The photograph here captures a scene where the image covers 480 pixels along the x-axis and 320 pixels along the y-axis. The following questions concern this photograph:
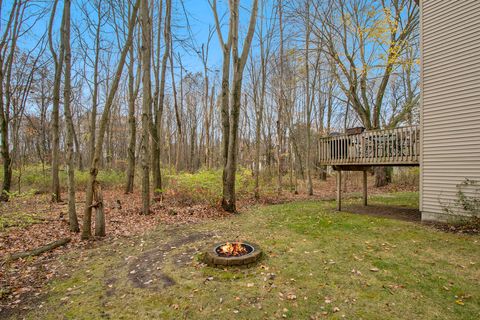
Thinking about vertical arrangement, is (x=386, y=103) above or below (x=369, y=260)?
above

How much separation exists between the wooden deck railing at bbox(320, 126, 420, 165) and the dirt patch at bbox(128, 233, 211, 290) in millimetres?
6641

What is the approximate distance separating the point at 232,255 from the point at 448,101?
7603 millimetres

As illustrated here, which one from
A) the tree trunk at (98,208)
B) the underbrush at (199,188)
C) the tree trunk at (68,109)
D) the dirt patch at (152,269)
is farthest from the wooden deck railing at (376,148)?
the tree trunk at (68,109)

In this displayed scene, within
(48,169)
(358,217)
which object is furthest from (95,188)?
(48,169)

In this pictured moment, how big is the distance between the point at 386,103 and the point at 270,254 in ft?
79.5

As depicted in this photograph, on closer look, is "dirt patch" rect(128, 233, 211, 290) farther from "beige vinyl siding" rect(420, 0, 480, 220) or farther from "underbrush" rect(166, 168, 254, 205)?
"beige vinyl siding" rect(420, 0, 480, 220)

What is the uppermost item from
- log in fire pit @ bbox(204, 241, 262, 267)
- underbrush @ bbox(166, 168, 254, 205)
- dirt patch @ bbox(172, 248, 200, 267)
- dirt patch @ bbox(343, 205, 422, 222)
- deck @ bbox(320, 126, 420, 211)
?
deck @ bbox(320, 126, 420, 211)

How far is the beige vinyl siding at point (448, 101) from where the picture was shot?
7.02 metres

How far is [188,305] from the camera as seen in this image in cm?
364

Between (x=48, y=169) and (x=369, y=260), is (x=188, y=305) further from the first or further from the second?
(x=48, y=169)

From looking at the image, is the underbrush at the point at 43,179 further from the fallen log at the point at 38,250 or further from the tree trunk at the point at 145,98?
the fallen log at the point at 38,250

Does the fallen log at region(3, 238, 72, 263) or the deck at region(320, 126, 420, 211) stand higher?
the deck at region(320, 126, 420, 211)

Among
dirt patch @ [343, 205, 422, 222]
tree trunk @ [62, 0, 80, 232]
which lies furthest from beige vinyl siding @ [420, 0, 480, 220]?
tree trunk @ [62, 0, 80, 232]

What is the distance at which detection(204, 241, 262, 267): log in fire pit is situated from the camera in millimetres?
4781
